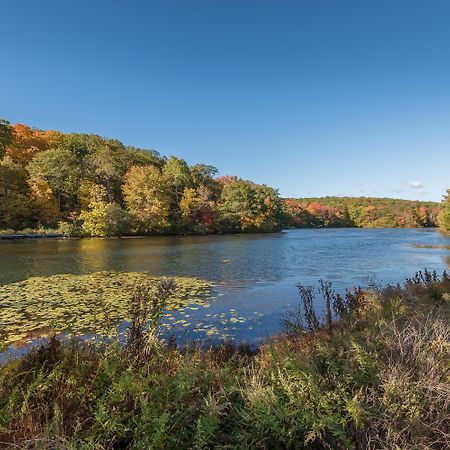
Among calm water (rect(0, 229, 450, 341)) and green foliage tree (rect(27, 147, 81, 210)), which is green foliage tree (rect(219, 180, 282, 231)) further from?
calm water (rect(0, 229, 450, 341))

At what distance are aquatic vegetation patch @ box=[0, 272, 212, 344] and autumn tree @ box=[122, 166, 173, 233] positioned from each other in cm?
3566

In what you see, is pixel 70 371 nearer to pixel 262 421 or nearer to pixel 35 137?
pixel 262 421

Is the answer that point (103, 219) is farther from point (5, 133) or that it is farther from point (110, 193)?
point (5, 133)

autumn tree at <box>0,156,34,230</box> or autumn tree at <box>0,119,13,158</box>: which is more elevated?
autumn tree at <box>0,119,13,158</box>

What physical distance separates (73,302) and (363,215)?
121 m

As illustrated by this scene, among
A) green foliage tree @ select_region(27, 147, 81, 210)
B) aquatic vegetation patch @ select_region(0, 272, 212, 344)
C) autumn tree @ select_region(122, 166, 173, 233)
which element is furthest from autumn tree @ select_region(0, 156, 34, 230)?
aquatic vegetation patch @ select_region(0, 272, 212, 344)

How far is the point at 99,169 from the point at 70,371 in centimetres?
5218

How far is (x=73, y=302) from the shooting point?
10312 millimetres

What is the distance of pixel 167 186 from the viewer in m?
56.3

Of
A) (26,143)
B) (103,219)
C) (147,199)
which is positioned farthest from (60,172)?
(26,143)

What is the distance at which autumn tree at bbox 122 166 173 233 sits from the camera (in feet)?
167

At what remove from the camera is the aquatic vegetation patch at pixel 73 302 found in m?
7.75

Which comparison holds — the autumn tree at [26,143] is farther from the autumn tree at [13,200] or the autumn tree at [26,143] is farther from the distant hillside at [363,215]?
the distant hillside at [363,215]

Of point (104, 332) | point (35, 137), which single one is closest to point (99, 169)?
point (35, 137)
